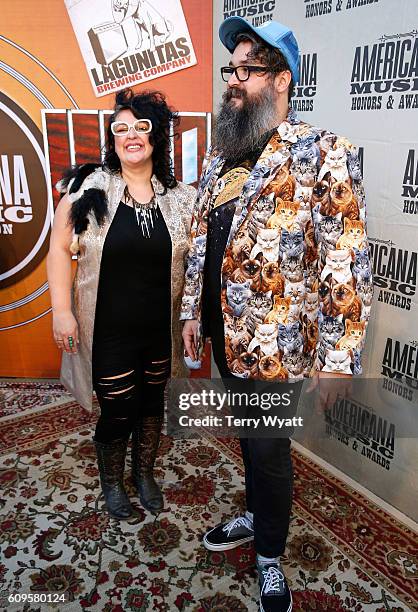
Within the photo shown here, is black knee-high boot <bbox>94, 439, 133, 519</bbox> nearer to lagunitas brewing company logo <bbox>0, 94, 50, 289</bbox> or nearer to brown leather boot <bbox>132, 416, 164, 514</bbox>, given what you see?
brown leather boot <bbox>132, 416, 164, 514</bbox>

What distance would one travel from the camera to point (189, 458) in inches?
107

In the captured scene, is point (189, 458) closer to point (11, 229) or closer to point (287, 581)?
point (287, 581)

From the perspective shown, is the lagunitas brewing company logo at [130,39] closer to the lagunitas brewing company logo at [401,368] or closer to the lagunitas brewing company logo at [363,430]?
the lagunitas brewing company logo at [401,368]

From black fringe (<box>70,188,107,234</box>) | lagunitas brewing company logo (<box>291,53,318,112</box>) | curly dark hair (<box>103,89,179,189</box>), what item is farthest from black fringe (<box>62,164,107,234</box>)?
lagunitas brewing company logo (<box>291,53,318,112</box>)

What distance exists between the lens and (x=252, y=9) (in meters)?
2.72

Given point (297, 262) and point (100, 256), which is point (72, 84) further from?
point (297, 262)

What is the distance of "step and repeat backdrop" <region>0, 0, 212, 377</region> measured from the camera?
2.93m

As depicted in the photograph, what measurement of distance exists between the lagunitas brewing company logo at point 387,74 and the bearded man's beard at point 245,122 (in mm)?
645

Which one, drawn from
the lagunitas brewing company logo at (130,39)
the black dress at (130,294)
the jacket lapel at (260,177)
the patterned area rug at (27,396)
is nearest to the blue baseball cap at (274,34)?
the jacket lapel at (260,177)

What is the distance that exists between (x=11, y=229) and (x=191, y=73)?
1493 mm

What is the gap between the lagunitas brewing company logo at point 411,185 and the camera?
79.5 inches

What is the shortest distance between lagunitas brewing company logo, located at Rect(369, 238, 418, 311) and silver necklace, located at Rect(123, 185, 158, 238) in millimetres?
974

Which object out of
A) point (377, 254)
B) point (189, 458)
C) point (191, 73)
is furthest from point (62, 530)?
point (191, 73)

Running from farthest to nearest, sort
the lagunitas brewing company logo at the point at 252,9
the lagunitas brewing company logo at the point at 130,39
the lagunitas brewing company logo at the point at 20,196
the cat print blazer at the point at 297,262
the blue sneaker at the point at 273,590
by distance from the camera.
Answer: the lagunitas brewing company logo at the point at 20,196 < the lagunitas brewing company logo at the point at 130,39 < the lagunitas brewing company logo at the point at 252,9 < the blue sneaker at the point at 273,590 < the cat print blazer at the point at 297,262
